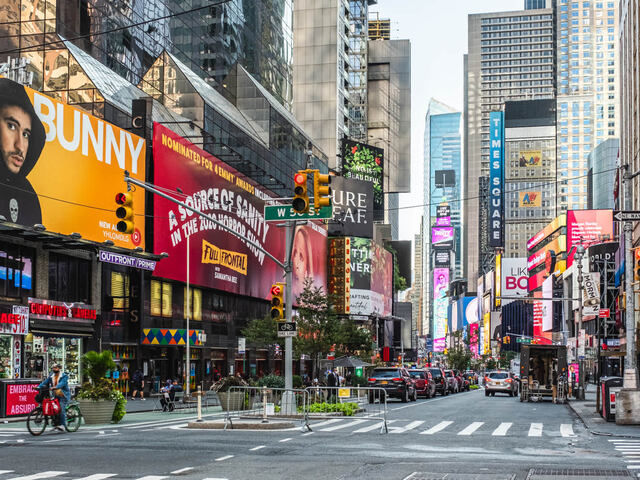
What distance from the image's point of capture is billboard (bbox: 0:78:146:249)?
127 ft

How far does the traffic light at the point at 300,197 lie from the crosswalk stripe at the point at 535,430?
27.4 ft

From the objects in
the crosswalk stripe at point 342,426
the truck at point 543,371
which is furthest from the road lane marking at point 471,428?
the truck at point 543,371

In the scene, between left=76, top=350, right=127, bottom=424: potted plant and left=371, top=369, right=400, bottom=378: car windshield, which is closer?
left=76, top=350, right=127, bottom=424: potted plant

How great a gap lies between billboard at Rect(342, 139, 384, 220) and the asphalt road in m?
84.1

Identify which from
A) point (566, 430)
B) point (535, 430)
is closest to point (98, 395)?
point (535, 430)

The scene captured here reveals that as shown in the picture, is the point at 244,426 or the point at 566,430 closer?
the point at 244,426

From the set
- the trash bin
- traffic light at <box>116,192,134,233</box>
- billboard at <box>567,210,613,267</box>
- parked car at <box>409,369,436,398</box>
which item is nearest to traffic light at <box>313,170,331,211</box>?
traffic light at <box>116,192,134,233</box>

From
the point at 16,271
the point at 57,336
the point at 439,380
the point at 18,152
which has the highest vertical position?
the point at 18,152

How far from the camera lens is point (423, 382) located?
52.2 meters

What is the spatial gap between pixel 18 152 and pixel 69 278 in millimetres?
7629

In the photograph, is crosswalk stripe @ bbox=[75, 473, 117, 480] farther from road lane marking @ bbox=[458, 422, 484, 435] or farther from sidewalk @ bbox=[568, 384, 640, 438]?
sidewalk @ bbox=[568, 384, 640, 438]

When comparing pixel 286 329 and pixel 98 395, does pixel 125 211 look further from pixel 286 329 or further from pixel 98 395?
pixel 286 329

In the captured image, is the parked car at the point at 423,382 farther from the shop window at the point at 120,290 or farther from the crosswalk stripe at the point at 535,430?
the crosswalk stripe at the point at 535,430

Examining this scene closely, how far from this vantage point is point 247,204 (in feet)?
224
